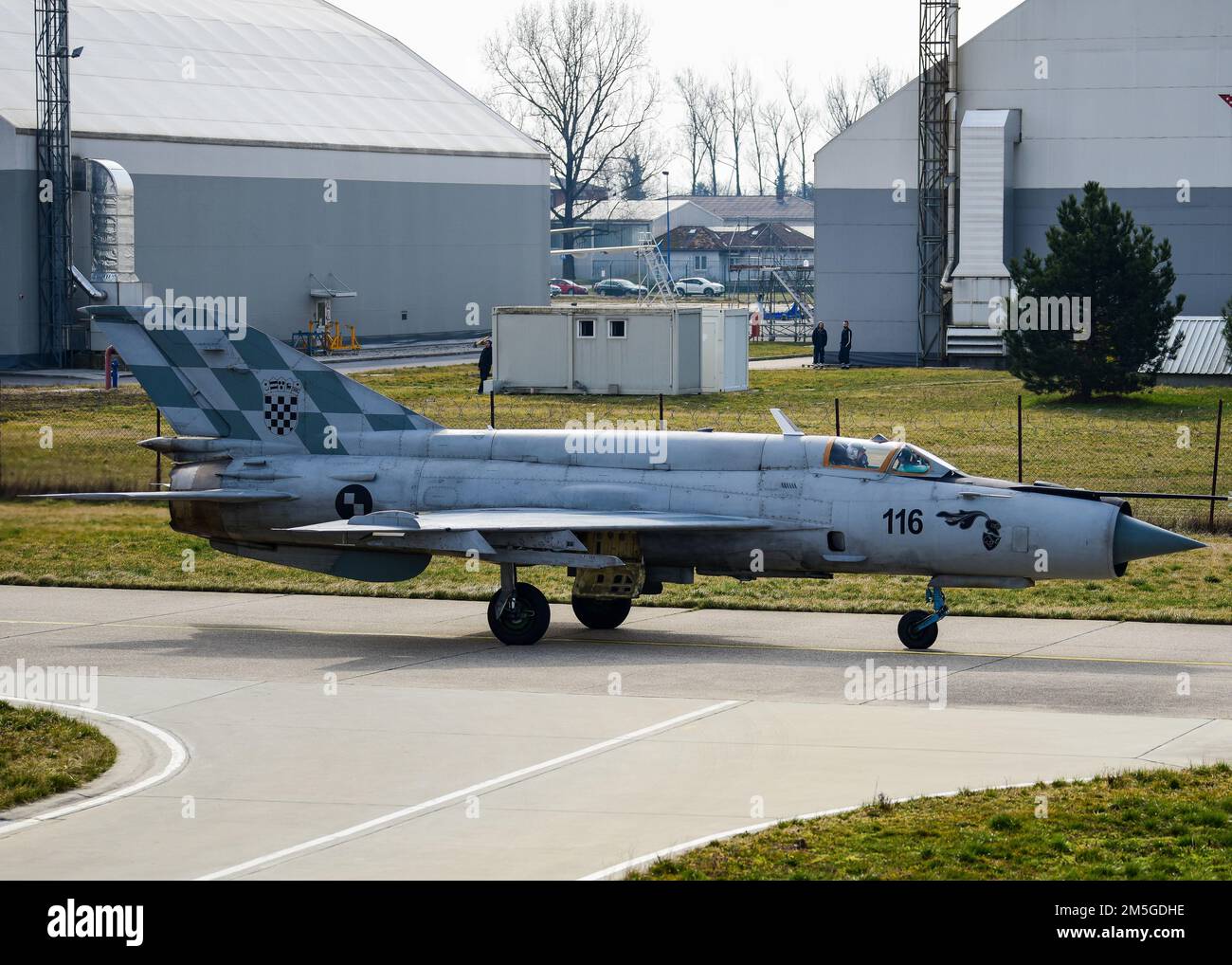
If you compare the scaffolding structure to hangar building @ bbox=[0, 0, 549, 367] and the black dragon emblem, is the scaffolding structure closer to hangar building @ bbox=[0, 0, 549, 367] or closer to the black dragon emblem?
hangar building @ bbox=[0, 0, 549, 367]

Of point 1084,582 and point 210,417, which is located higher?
point 210,417

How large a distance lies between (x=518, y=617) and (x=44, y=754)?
6379 mm

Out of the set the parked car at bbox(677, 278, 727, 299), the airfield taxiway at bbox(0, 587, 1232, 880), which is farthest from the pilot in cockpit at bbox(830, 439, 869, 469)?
the parked car at bbox(677, 278, 727, 299)

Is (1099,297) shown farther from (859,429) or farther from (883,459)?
(883,459)

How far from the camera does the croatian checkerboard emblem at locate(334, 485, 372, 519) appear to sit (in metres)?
19.8

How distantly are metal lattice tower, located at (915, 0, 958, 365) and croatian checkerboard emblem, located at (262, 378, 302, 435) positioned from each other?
134 feet

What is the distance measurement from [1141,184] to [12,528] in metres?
40.0

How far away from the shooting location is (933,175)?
5828 centimetres

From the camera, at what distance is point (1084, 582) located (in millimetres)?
22766

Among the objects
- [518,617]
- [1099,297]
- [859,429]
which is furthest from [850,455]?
[1099,297]

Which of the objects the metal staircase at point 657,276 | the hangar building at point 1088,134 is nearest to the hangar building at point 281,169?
the metal staircase at point 657,276
